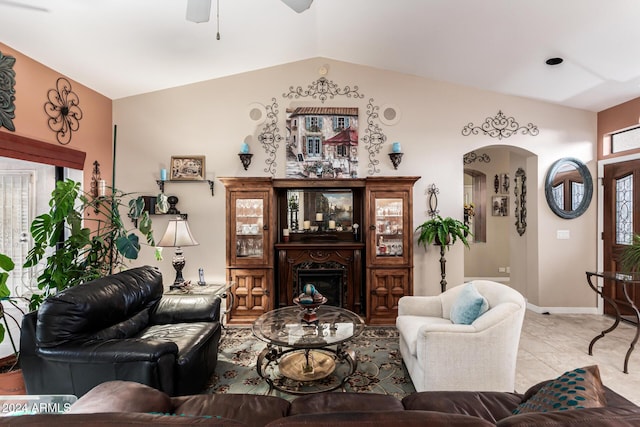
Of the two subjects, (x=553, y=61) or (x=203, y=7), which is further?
(x=553, y=61)

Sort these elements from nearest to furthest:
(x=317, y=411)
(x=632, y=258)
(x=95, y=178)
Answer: (x=317, y=411)
(x=632, y=258)
(x=95, y=178)

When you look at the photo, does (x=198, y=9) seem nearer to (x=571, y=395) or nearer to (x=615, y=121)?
(x=571, y=395)

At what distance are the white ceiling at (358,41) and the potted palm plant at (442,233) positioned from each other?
1.94m

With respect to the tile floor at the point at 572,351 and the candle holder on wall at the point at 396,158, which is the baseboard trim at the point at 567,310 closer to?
the tile floor at the point at 572,351

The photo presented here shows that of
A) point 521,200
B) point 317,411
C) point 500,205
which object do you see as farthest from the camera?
point 500,205

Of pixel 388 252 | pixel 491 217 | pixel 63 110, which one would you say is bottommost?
pixel 388 252

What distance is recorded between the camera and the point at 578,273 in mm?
4527

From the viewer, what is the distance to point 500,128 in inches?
177

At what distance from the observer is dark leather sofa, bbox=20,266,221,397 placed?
78.1 inches

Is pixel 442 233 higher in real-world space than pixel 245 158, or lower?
lower

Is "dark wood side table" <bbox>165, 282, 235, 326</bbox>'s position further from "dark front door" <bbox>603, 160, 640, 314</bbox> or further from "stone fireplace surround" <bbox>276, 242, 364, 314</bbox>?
"dark front door" <bbox>603, 160, 640, 314</bbox>

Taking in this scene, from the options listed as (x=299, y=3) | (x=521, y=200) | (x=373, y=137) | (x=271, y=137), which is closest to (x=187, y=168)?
(x=271, y=137)

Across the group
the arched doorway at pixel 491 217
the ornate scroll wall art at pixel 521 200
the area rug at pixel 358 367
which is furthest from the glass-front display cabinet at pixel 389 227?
the arched doorway at pixel 491 217

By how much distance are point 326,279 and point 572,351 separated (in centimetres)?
276
